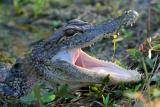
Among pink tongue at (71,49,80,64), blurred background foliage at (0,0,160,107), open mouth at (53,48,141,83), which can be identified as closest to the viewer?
open mouth at (53,48,141,83)

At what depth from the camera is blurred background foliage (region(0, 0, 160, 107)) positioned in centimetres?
539

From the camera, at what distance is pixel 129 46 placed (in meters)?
6.85

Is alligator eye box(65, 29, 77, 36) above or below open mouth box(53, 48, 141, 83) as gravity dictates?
above

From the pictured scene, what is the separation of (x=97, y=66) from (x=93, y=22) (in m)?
2.47

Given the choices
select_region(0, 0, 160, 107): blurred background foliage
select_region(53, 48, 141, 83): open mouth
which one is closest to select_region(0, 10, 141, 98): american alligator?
select_region(53, 48, 141, 83): open mouth

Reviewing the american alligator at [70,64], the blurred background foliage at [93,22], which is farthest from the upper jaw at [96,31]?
the blurred background foliage at [93,22]

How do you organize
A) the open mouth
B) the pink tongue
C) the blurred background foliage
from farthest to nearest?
the blurred background foliage → the pink tongue → the open mouth

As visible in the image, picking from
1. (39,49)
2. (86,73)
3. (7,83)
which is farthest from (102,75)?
(7,83)

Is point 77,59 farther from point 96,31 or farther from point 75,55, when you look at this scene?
point 96,31

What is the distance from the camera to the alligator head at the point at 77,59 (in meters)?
4.96

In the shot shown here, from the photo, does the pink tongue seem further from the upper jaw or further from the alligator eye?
the alligator eye

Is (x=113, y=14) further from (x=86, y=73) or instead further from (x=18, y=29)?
(x=86, y=73)

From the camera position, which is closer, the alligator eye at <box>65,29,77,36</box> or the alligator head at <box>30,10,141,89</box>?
the alligator head at <box>30,10,141,89</box>

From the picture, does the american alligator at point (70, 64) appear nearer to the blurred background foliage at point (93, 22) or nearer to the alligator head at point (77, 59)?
the alligator head at point (77, 59)
